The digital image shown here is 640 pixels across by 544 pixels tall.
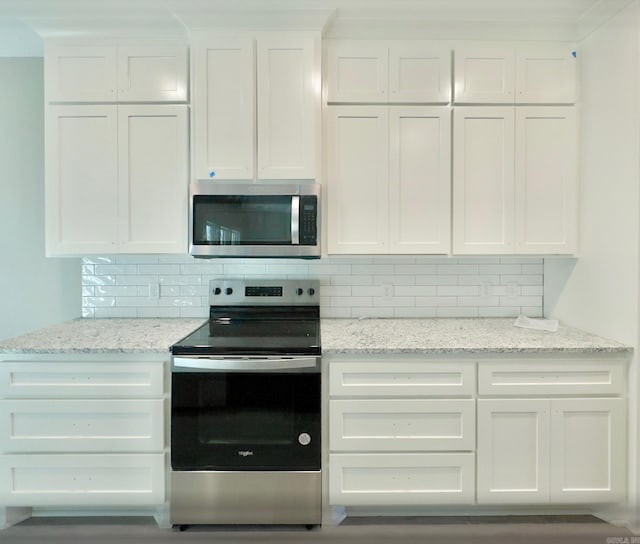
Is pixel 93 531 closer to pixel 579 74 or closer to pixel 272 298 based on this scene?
pixel 272 298

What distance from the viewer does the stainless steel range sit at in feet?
5.85

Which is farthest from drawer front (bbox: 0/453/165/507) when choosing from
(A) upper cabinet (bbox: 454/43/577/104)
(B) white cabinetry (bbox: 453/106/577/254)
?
(A) upper cabinet (bbox: 454/43/577/104)

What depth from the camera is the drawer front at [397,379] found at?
6.00ft

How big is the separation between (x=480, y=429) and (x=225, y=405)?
1.21 metres

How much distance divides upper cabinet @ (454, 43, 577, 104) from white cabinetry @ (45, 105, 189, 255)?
1571 millimetres

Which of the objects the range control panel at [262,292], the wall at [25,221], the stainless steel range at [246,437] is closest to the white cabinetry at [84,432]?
the stainless steel range at [246,437]

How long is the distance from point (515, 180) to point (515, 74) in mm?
584

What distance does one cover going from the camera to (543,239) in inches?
85.4

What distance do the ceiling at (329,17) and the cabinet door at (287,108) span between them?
5.4 inches

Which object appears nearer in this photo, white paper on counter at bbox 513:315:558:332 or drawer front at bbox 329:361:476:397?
drawer front at bbox 329:361:476:397

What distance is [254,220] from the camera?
2088mm

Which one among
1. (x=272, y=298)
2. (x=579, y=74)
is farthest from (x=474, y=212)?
(x=272, y=298)

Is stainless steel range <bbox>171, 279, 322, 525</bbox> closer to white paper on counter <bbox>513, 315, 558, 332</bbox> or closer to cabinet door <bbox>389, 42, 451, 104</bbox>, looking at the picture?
white paper on counter <bbox>513, 315, 558, 332</bbox>

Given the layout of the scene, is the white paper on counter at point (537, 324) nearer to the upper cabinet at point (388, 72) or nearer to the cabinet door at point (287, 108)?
the upper cabinet at point (388, 72)
